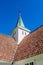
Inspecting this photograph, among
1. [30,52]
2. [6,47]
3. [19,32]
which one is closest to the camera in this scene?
[30,52]

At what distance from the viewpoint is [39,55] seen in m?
12.7

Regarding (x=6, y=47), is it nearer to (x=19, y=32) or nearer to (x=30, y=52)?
(x=19, y=32)

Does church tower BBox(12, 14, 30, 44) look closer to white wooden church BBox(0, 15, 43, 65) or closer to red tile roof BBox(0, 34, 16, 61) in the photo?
white wooden church BBox(0, 15, 43, 65)

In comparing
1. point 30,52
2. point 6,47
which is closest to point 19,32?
point 6,47

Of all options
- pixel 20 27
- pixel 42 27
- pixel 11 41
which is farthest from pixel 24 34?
pixel 42 27

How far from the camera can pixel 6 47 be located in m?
18.0

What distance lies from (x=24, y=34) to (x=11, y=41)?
2.53 meters

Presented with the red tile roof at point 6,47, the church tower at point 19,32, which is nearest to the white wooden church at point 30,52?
the church tower at point 19,32

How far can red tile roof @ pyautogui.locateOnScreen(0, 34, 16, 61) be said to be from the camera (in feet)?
53.9

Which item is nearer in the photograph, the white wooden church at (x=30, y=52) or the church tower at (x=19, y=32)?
the white wooden church at (x=30, y=52)

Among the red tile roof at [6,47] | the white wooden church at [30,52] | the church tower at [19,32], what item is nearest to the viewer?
the white wooden church at [30,52]

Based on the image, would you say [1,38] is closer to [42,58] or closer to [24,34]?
[24,34]

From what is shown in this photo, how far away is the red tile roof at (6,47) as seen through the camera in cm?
1642

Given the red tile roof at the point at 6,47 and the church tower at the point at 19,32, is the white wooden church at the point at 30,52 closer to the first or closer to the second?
the church tower at the point at 19,32
